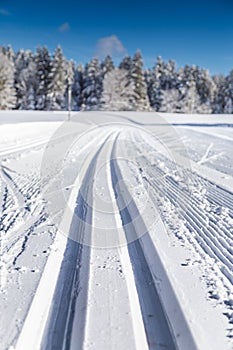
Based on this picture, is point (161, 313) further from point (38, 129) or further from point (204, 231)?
point (38, 129)

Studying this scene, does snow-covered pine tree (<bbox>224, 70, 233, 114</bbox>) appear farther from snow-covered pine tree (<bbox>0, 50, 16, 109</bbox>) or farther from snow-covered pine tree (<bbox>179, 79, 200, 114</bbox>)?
snow-covered pine tree (<bbox>0, 50, 16, 109</bbox>)

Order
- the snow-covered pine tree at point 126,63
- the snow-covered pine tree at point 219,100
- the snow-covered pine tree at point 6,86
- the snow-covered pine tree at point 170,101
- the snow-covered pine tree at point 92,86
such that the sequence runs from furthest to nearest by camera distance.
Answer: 1. the snow-covered pine tree at point 219,100
2. the snow-covered pine tree at point 170,101
3. the snow-covered pine tree at point 126,63
4. the snow-covered pine tree at point 92,86
5. the snow-covered pine tree at point 6,86

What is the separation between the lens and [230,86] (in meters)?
57.4

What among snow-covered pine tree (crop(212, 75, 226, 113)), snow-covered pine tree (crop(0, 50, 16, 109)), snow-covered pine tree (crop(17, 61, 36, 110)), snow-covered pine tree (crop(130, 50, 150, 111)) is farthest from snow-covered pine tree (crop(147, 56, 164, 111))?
snow-covered pine tree (crop(0, 50, 16, 109))

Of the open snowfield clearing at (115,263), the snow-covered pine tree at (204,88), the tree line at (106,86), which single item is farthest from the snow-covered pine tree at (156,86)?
the open snowfield clearing at (115,263)

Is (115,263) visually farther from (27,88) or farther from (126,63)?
(126,63)

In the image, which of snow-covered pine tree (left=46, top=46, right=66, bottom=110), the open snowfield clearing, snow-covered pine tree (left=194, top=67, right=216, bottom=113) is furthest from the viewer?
snow-covered pine tree (left=194, top=67, right=216, bottom=113)

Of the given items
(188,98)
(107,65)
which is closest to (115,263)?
(107,65)

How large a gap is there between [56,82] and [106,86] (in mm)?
7277

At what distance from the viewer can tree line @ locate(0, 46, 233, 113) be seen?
47406mm

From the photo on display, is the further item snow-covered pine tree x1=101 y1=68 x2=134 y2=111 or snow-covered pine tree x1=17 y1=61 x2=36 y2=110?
snow-covered pine tree x1=17 y1=61 x2=36 y2=110

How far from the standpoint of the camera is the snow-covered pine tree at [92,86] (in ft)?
168

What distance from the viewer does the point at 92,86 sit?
5244 centimetres

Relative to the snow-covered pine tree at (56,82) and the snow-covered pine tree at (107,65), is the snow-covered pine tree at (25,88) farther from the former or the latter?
the snow-covered pine tree at (107,65)
